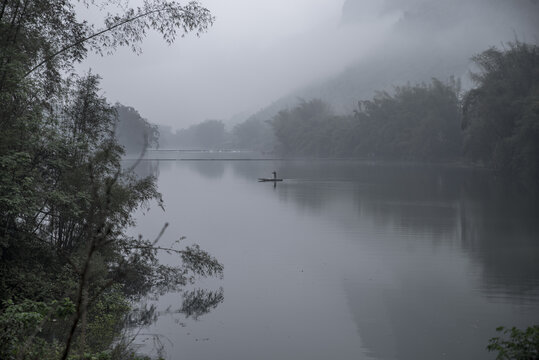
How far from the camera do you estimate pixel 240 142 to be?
163 meters

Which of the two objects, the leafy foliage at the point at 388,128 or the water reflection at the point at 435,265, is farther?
the leafy foliage at the point at 388,128

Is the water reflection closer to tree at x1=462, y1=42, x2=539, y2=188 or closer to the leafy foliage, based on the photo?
tree at x1=462, y1=42, x2=539, y2=188

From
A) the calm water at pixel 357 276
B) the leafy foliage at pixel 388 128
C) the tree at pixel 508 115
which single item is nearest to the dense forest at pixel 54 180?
the calm water at pixel 357 276

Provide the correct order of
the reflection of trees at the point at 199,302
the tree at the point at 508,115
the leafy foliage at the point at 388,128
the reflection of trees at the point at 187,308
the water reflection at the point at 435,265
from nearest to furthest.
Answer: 1. the water reflection at the point at 435,265
2. the reflection of trees at the point at 187,308
3. the reflection of trees at the point at 199,302
4. the tree at the point at 508,115
5. the leafy foliage at the point at 388,128

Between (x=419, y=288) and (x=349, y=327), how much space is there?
11.2ft

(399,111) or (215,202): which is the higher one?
(399,111)

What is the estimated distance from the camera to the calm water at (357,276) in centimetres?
1057

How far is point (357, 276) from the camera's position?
15289mm

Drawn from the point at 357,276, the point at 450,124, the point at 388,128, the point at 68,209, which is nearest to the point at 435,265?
the point at 357,276

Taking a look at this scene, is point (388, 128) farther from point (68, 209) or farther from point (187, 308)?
point (68, 209)

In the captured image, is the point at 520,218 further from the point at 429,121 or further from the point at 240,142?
the point at 240,142

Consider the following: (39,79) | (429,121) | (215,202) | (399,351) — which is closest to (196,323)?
(399,351)

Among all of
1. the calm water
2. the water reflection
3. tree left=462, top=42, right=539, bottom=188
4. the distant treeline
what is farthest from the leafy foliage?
the calm water

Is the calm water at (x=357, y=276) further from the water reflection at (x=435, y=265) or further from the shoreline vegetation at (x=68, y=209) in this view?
the shoreline vegetation at (x=68, y=209)
